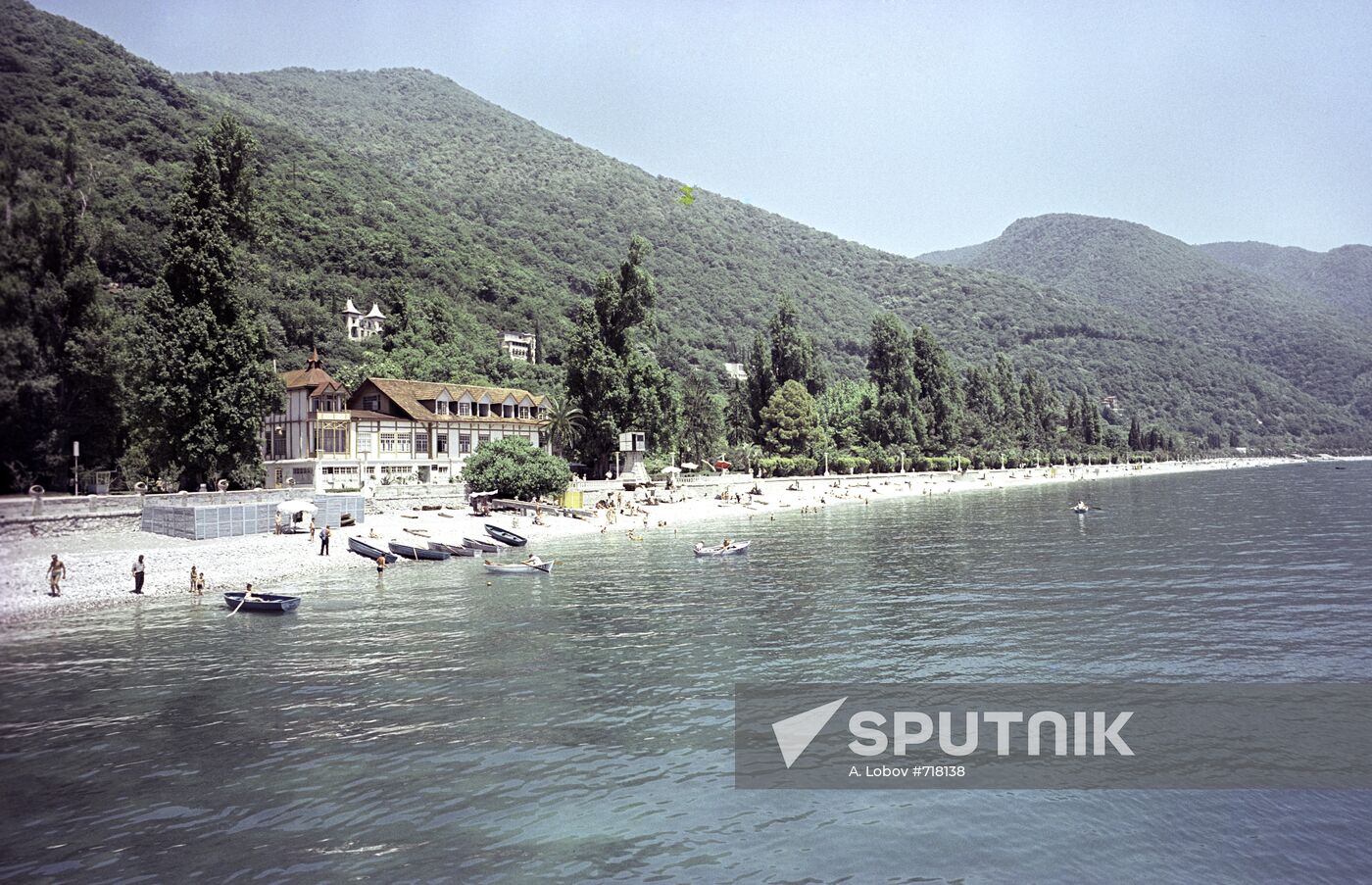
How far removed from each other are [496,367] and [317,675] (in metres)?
115

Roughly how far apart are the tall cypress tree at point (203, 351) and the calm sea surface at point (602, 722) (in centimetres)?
2105

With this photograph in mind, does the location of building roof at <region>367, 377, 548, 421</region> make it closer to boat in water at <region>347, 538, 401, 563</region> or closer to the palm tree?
Result: the palm tree

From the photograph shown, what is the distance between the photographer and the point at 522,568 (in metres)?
43.1

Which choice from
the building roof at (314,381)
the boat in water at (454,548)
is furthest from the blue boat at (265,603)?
the building roof at (314,381)

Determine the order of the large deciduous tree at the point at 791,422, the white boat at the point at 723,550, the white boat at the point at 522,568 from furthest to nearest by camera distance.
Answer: the large deciduous tree at the point at 791,422 < the white boat at the point at 723,550 < the white boat at the point at 522,568

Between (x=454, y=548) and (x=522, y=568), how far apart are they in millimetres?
10450

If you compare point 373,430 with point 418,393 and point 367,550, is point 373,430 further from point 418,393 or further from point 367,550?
point 367,550

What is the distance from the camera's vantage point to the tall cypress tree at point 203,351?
178 feet

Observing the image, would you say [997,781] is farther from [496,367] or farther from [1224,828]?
[496,367]

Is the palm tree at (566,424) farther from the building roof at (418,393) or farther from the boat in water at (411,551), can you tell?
the boat in water at (411,551)

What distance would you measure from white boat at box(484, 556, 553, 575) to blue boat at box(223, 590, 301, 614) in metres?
11.4

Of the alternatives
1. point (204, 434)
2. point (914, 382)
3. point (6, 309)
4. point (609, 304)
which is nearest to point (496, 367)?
point (609, 304)

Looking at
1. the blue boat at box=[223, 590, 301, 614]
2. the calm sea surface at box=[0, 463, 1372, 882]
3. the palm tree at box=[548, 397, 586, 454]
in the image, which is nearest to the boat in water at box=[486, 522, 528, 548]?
the calm sea surface at box=[0, 463, 1372, 882]

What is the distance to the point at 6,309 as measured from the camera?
23.8m
